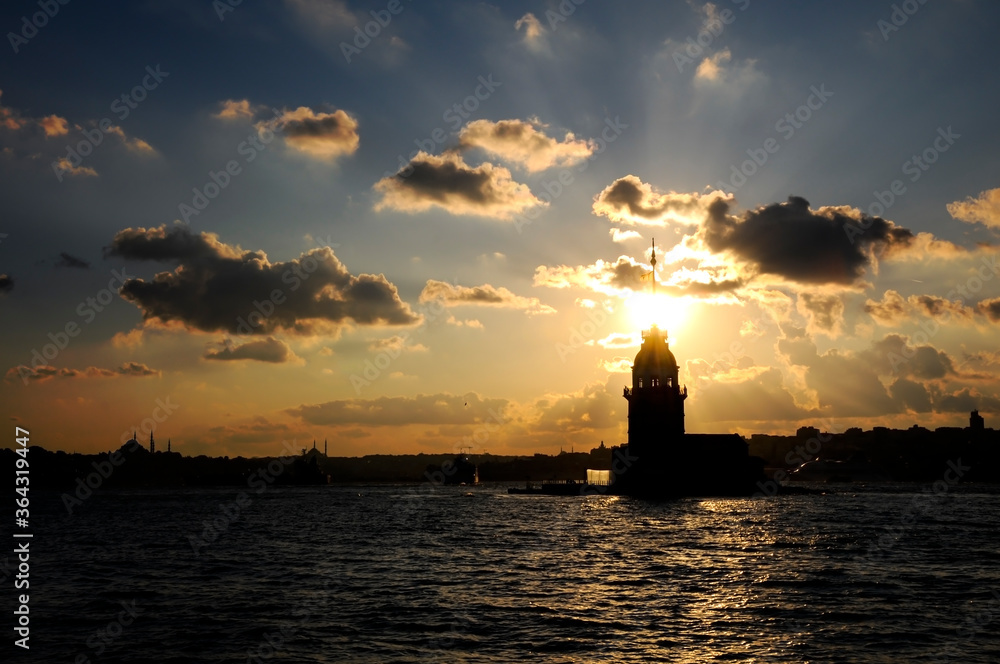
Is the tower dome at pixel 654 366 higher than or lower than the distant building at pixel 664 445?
higher

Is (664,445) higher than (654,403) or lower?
lower

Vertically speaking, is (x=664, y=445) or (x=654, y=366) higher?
(x=654, y=366)

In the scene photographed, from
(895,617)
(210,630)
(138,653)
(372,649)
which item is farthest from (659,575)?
(138,653)

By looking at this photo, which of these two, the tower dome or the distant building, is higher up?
the tower dome

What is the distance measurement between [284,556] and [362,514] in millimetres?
51905

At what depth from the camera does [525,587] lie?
39094 millimetres

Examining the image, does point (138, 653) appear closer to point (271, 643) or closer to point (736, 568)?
point (271, 643)

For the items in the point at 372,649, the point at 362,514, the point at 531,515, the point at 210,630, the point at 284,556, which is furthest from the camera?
the point at 362,514

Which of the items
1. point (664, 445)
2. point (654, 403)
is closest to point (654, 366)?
point (654, 403)

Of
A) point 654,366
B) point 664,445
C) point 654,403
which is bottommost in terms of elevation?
point 664,445

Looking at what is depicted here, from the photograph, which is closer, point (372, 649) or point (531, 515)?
point (372, 649)

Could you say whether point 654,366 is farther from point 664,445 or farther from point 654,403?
point 664,445

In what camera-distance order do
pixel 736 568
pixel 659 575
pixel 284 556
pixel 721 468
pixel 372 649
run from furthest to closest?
pixel 721 468, pixel 284 556, pixel 736 568, pixel 659 575, pixel 372 649

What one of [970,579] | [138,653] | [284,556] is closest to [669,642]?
[138,653]
